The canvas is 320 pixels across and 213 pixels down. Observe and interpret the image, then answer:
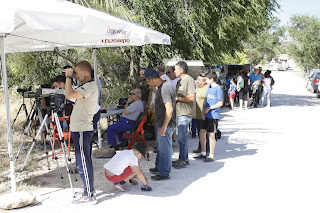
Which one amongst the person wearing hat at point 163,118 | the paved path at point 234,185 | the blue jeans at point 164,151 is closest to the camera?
the paved path at point 234,185

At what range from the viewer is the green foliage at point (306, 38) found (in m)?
41.1

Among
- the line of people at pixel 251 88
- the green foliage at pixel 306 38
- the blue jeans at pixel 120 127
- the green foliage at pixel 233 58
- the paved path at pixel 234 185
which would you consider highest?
the green foliage at pixel 306 38

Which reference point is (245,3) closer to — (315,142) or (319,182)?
(315,142)

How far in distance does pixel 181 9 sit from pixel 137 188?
1069 centimetres

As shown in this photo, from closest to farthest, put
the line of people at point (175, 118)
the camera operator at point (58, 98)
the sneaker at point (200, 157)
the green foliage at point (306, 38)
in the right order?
1. the line of people at point (175, 118)
2. the camera operator at point (58, 98)
3. the sneaker at point (200, 157)
4. the green foliage at point (306, 38)

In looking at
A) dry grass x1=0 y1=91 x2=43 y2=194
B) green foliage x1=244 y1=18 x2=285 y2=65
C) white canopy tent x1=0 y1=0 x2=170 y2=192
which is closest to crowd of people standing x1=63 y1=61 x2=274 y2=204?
white canopy tent x1=0 y1=0 x2=170 y2=192

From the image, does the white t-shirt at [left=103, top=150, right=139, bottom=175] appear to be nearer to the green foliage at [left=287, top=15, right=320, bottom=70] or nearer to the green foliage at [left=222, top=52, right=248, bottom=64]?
the green foliage at [left=222, top=52, right=248, bottom=64]

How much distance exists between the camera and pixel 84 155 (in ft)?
16.1

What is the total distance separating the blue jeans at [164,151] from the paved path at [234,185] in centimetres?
22

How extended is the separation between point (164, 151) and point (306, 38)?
3990 centimetres

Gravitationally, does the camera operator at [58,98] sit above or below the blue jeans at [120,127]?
above

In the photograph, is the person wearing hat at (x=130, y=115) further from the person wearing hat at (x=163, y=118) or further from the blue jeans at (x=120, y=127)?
the person wearing hat at (x=163, y=118)

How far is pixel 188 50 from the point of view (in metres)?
15.8

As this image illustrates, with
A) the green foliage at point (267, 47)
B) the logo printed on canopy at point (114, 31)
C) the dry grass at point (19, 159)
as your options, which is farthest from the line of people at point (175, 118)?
the green foliage at point (267, 47)
